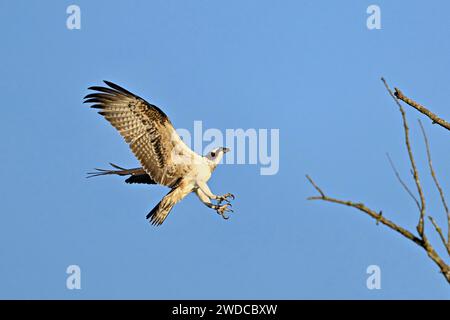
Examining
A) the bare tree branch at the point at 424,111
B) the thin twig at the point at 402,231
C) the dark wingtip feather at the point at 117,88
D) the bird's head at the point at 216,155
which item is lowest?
the thin twig at the point at 402,231

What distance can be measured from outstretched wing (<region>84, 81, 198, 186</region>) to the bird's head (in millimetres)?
256

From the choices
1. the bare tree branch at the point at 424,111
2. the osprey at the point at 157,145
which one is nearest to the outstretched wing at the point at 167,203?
the osprey at the point at 157,145

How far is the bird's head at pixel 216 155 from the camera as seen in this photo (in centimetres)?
955

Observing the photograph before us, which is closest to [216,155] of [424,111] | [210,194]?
[210,194]

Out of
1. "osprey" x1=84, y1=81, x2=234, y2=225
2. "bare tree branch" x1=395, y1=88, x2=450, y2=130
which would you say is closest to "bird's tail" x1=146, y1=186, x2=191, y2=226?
"osprey" x1=84, y1=81, x2=234, y2=225

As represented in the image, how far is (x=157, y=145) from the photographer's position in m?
9.45

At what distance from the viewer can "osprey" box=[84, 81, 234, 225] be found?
30.6ft

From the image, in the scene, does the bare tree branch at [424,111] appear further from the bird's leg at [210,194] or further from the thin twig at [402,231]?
the bird's leg at [210,194]
